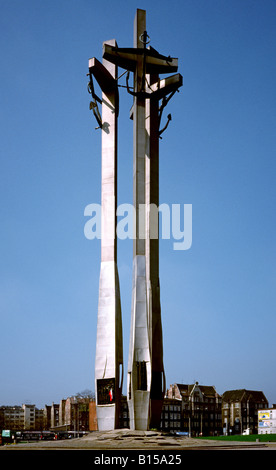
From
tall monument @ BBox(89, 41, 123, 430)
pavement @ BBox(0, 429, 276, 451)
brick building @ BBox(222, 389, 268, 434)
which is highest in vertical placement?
tall monument @ BBox(89, 41, 123, 430)

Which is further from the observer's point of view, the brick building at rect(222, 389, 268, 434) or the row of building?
the brick building at rect(222, 389, 268, 434)

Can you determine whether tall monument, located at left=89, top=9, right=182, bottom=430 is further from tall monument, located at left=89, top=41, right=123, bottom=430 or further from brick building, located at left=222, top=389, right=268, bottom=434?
brick building, located at left=222, top=389, right=268, bottom=434

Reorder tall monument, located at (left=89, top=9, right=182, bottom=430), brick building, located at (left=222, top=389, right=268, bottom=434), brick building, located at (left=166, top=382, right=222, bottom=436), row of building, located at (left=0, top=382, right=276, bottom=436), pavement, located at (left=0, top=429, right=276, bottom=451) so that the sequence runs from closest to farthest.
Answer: pavement, located at (left=0, top=429, right=276, bottom=451)
tall monument, located at (left=89, top=9, right=182, bottom=430)
row of building, located at (left=0, top=382, right=276, bottom=436)
brick building, located at (left=166, top=382, right=222, bottom=436)
brick building, located at (left=222, top=389, right=268, bottom=434)

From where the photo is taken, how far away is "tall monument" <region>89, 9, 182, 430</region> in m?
29.0

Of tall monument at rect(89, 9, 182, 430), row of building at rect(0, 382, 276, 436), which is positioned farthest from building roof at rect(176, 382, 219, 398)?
tall monument at rect(89, 9, 182, 430)

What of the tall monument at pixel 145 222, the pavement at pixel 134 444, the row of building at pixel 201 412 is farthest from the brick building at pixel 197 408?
the pavement at pixel 134 444

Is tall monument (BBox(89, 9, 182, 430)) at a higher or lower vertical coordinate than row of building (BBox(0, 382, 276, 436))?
higher

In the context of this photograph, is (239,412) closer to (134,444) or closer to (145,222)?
(145,222)

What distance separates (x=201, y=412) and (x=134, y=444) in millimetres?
82243

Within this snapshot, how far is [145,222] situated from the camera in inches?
1241

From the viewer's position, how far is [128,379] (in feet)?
96.1

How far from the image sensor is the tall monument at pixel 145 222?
29016 millimetres

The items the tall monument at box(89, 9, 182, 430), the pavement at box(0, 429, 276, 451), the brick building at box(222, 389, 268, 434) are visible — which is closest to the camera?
the pavement at box(0, 429, 276, 451)
